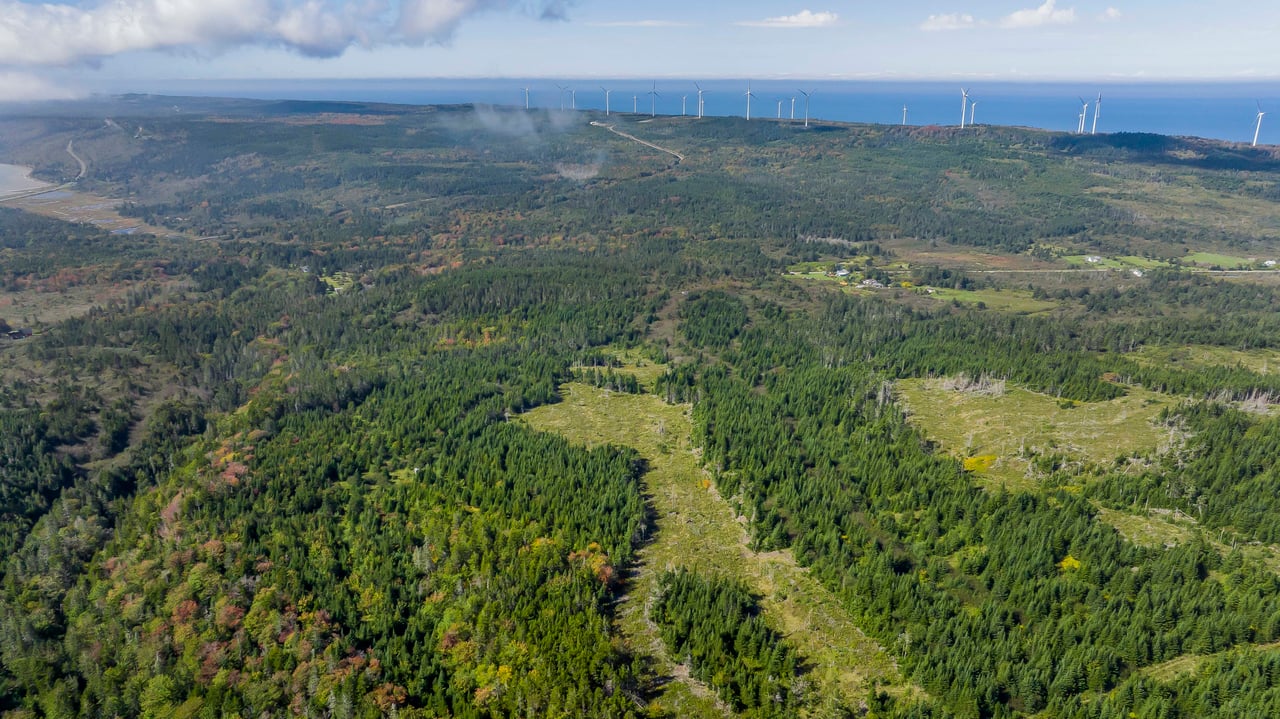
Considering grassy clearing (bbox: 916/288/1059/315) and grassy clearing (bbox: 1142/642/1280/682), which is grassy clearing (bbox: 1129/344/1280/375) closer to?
grassy clearing (bbox: 916/288/1059/315)

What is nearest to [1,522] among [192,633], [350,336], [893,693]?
[192,633]

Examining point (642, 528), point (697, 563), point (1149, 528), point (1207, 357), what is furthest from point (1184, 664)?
point (1207, 357)

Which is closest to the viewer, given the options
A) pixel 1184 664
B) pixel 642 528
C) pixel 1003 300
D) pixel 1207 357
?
pixel 1184 664

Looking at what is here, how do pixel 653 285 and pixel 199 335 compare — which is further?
pixel 653 285

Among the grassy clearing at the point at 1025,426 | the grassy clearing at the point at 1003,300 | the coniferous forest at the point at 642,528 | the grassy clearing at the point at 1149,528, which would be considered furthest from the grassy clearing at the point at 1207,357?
the grassy clearing at the point at 1149,528

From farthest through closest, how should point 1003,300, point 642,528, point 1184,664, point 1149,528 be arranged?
point 1003,300 < point 642,528 < point 1149,528 < point 1184,664

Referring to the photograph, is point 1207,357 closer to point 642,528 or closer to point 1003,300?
point 1003,300

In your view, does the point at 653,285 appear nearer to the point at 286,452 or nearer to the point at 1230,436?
the point at 286,452

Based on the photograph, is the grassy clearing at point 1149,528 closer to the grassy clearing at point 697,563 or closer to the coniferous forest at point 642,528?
the coniferous forest at point 642,528
